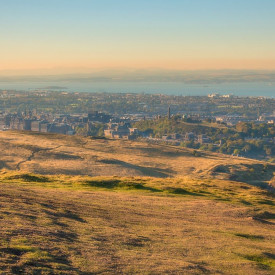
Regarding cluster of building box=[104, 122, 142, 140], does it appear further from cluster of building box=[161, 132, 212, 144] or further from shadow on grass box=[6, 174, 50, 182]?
shadow on grass box=[6, 174, 50, 182]

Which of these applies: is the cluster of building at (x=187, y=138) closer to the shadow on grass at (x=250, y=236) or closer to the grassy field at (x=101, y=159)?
the grassy field at (x=101, y=159)

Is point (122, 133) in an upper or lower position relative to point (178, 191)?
lower

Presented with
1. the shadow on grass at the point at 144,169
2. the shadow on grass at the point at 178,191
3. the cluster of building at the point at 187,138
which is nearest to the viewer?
the shadow on grass at the point at 178,191

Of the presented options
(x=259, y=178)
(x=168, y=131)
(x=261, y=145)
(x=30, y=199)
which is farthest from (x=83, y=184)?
(x=168, y=131)

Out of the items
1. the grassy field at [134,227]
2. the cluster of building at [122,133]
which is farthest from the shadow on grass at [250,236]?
the cluster of building at [122,133]

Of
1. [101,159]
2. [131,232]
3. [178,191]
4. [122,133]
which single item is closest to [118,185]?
[178,191]

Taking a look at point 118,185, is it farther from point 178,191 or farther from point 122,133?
point 122,133

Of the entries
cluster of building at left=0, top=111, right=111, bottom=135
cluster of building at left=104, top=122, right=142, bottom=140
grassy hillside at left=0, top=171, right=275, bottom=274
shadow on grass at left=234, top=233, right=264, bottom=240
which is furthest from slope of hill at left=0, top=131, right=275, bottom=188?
cluster of building at left=0, top=111, right=111, bottom=135
